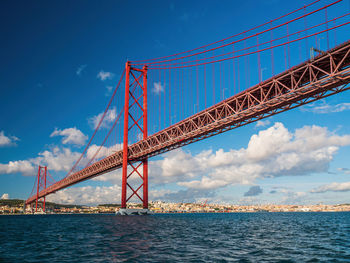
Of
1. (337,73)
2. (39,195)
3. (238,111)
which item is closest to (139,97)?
(238,111)

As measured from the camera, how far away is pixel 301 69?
86.0 ft

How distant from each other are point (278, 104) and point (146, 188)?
27.7 m

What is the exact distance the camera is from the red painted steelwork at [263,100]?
24.0 metres

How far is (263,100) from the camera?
3019 centimetres

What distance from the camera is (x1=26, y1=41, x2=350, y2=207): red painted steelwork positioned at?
945 inches

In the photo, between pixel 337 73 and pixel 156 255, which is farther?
pixel 337 73

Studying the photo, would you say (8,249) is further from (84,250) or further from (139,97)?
(139,97)

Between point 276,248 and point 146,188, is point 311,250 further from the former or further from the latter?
Result: point 146,188

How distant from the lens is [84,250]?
42.8ft

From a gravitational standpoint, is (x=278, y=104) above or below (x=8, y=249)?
above

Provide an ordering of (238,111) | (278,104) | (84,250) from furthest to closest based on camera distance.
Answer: (238,111), (278,104), (84,250)

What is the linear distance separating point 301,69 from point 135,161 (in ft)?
104

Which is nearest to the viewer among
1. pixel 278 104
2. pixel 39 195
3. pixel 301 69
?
pixel 301 69

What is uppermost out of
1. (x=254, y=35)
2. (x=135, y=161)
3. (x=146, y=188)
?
(x=254, y=35)
